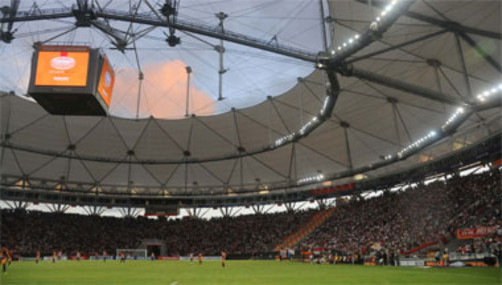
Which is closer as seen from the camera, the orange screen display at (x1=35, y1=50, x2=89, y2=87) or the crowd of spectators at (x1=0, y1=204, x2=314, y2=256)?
the orange screen display at (x1=35, y1=50, x2=89, y2=87)

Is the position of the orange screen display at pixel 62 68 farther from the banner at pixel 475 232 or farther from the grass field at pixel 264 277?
the banner at pixel 475 232

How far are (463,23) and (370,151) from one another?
2539cm

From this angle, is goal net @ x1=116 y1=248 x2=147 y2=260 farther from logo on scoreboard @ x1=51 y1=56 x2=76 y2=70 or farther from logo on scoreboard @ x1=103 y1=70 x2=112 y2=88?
logo on scoreboard @ x1=51 y1=56 x2=76 y2=70

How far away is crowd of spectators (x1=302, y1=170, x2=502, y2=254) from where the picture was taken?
35.9 meters

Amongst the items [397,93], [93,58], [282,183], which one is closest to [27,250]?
[282,183]

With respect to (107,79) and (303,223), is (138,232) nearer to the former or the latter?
(303,223)

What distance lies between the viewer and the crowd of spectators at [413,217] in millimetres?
35906

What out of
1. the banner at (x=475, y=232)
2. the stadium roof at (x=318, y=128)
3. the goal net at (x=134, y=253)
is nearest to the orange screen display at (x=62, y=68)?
the stadium roof at (x=318, y=128)

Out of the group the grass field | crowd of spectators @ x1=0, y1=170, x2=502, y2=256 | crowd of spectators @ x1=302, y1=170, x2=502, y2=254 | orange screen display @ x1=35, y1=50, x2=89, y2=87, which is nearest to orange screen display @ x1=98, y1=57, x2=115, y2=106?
orange screen display @ x1=35, y1=50, x2=89, y2=87

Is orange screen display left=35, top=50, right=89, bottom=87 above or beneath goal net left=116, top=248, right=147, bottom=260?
above

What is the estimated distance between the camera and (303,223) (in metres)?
63.2

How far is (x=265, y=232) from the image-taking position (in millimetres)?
65188

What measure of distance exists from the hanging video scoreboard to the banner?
29.2 meters

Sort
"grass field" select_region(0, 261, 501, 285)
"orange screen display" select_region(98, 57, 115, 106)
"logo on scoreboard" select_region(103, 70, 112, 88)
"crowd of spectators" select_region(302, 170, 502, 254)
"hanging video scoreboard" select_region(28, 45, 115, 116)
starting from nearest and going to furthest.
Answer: "grass field" select_region(0, 261, 501, 285), "hanging video scoreboard" select_region(28, 45, 115, 116), "orange screen display" select_region(98, 57, 115, 106), "logo on scoreboard" select_region(103, 70, 112, 88), "crowd of spectators" select_region(302, 170, 502, 254)
